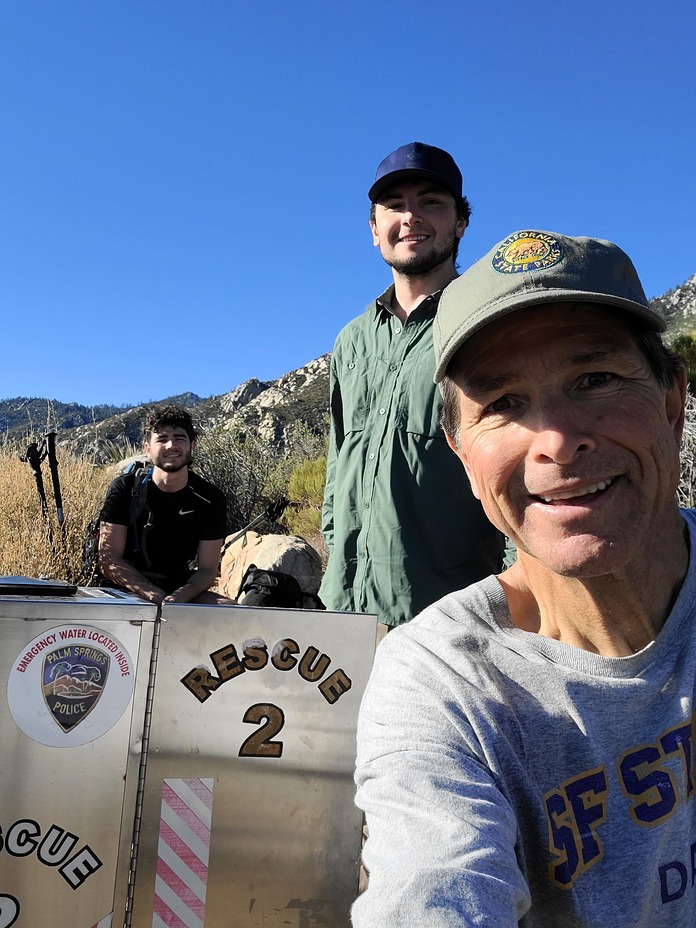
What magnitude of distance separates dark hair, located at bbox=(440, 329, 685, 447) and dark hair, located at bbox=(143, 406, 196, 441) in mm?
4137

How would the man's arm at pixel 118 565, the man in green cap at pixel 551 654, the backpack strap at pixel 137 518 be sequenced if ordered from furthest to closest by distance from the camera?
the backpack strap at pixel 137 518 < the man's arm at pixel 118 565 < the man in green cap at pixel 551 654

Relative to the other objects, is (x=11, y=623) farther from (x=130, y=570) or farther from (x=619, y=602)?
(x=130, y=570)

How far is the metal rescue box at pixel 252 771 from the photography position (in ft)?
9.17

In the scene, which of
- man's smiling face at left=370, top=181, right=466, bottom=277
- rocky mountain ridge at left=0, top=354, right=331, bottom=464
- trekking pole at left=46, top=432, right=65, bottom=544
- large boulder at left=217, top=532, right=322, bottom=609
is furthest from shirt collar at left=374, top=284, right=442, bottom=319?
rocky mountain ridge at left=0, top=354, right=331, bottom=464

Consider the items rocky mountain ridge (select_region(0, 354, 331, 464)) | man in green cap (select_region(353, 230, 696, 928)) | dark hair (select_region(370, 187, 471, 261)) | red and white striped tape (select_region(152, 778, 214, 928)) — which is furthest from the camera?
rocky mountain ridge (select_region(0, 354, 331, 464))

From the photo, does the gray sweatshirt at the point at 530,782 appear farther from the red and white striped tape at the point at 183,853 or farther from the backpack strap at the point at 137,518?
the backpack strap at the point at 137,518

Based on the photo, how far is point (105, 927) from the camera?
8.82 ft

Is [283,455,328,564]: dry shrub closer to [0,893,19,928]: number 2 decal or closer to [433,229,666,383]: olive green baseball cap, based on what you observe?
[0,893,19,928]: number 2 decal

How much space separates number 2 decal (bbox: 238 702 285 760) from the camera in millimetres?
2865

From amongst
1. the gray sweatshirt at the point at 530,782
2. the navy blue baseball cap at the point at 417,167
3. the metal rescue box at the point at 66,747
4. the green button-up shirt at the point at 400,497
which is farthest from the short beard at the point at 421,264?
the gray sweatshirt at the point at 530,782

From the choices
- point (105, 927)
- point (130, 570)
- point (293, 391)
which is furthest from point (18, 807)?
point (293, 391)

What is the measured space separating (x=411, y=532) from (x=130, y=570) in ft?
Answer: 9.24

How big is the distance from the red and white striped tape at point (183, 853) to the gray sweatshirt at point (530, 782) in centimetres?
187

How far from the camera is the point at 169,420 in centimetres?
545
